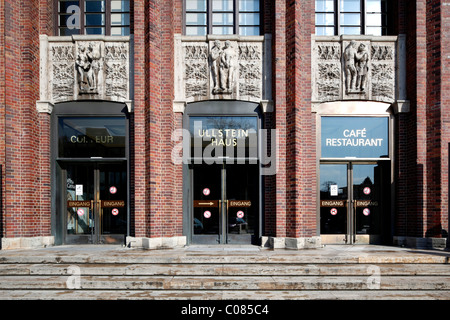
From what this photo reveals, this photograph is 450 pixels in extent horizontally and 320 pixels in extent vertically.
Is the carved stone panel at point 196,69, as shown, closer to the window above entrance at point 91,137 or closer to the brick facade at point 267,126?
the brick facade at point 267,126

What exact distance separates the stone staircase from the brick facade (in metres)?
1.09

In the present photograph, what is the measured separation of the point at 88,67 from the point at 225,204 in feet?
19.3

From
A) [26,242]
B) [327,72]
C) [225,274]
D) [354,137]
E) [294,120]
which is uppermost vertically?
[327,72]

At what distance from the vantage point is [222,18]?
30.9ft

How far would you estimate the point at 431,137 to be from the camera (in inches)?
344

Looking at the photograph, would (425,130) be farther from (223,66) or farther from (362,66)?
(223,66)

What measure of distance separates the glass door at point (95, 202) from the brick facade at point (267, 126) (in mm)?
476

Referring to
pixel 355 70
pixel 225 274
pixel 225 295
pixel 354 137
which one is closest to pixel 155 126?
pixel 225 274

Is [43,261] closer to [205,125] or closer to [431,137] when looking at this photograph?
[205,125]

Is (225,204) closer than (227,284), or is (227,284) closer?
(227,284)

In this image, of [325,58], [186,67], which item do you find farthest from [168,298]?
[325,58]

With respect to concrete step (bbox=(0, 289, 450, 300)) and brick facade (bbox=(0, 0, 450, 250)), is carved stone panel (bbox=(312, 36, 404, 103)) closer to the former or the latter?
brick facade (bbox=(0, 0, 450, 250))
